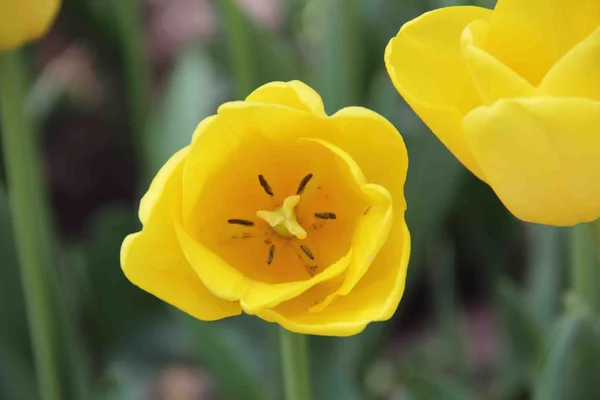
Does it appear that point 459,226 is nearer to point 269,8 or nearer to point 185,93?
point 185,93

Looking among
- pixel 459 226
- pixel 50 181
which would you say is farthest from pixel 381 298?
pixel 50 181

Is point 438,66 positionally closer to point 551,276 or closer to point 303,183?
point 303,183

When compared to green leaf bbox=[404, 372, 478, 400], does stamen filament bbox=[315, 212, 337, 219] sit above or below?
above

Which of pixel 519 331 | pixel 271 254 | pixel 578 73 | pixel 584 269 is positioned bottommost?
pixel 519 331

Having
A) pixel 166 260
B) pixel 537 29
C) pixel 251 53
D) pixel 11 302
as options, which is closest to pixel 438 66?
pixel 537 29

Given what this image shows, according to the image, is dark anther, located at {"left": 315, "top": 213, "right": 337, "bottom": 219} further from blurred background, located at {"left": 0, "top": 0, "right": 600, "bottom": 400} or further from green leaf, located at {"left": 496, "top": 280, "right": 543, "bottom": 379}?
green leaf, located at {"left": 496, "top": 280, "right": 543, "bottom": 379}

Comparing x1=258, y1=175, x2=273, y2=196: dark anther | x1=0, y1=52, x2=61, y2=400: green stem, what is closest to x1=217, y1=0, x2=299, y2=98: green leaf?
x1=0, y1=52, x2=61, y2=400: green stem
